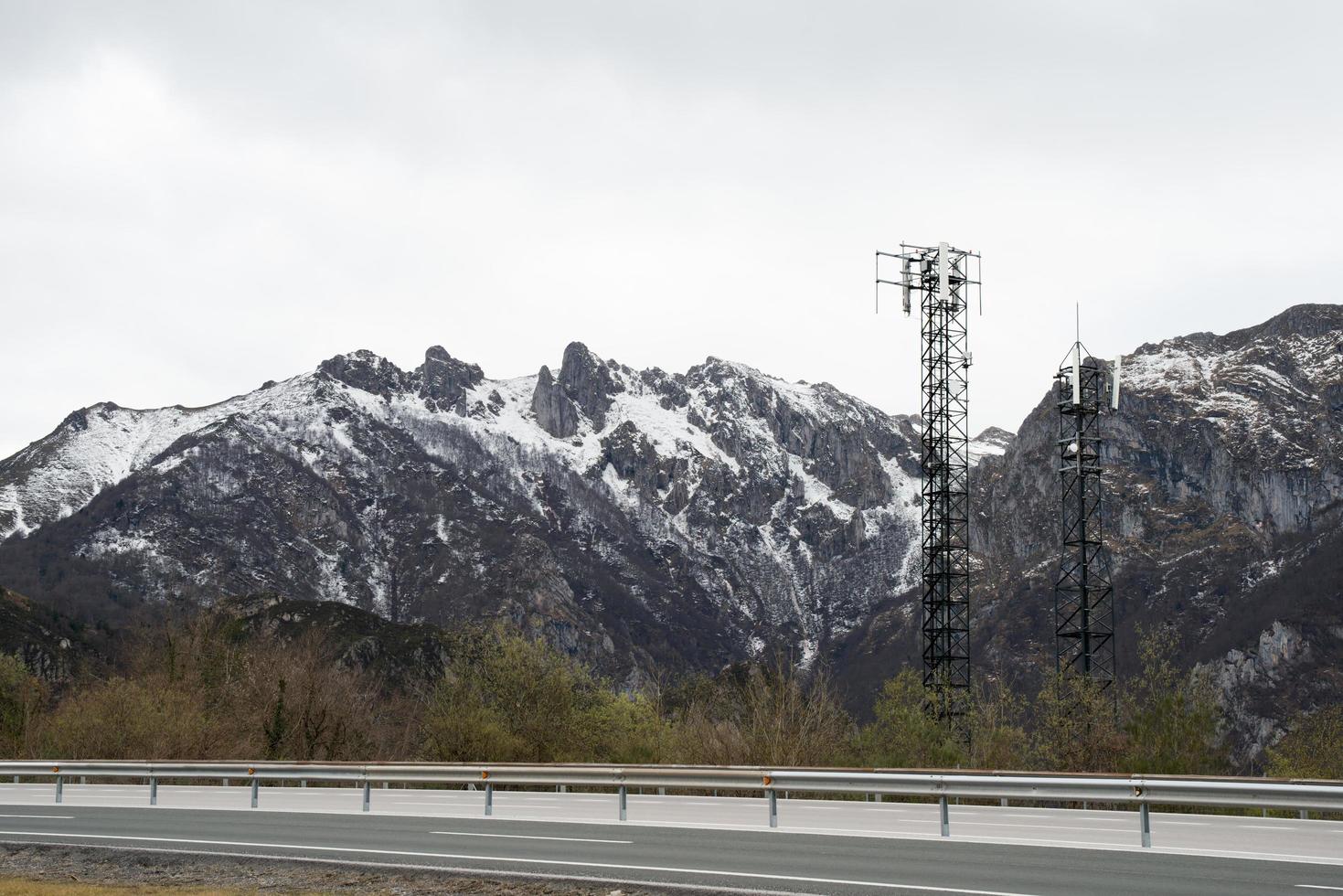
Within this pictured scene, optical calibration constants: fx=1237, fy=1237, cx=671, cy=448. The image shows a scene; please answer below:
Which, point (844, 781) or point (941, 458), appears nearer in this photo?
point (844, 781)

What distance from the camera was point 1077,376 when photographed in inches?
2389

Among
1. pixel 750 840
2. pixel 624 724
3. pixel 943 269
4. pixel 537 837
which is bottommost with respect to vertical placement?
pixel 537 837

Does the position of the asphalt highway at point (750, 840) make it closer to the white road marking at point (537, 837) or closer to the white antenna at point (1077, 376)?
the white road marking at point (537, 837)

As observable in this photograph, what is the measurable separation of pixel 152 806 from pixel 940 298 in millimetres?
43720

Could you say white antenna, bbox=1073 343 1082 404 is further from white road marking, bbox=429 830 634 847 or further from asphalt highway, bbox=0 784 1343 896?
white road marking, bbox=429 830 634 847

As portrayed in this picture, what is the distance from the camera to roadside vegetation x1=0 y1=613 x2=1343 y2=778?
44812 mm

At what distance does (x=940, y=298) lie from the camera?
206 ft

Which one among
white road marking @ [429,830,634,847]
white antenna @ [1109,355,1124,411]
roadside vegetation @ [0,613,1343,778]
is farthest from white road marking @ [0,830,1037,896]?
white antenna @ [1109,355,1124,411]

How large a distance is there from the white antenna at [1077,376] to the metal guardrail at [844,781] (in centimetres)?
3188

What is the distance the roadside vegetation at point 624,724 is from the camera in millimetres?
44812

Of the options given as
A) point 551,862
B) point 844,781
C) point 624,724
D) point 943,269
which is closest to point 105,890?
point 551,862

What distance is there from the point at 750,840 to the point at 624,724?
31035 mm

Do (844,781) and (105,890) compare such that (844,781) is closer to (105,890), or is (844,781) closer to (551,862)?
(551,862)

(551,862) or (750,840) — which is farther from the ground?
(750,840)
